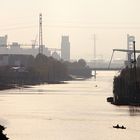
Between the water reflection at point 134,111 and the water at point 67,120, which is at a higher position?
Answer: the water reflection at point 134,111

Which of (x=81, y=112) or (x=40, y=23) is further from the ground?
(x=40, y=23)

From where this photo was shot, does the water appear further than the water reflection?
No

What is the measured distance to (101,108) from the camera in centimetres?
6581

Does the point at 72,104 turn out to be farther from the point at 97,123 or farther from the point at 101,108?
Answer: the point at 97,123

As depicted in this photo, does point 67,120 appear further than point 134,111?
No

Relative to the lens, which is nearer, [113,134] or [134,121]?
[113,134]

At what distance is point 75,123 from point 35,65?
105 meters

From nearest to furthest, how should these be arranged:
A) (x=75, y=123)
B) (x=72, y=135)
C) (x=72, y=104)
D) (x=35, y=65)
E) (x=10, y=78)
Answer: (x=72, y=135), (x=75, y=123), (x=72, y=104), (x=10, y=78), (x=35, y=65)

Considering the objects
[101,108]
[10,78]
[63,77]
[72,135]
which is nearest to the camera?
[72,135]

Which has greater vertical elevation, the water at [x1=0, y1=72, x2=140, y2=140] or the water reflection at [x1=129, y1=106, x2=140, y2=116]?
the water reflection at [x1=129, y1=106, x2=140, y2=116]

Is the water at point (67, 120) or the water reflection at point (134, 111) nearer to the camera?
the water at point (67, 120)

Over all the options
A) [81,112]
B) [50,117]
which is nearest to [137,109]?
[81,112]

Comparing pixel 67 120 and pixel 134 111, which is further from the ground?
pixel 134 111

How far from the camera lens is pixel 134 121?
5259cm
